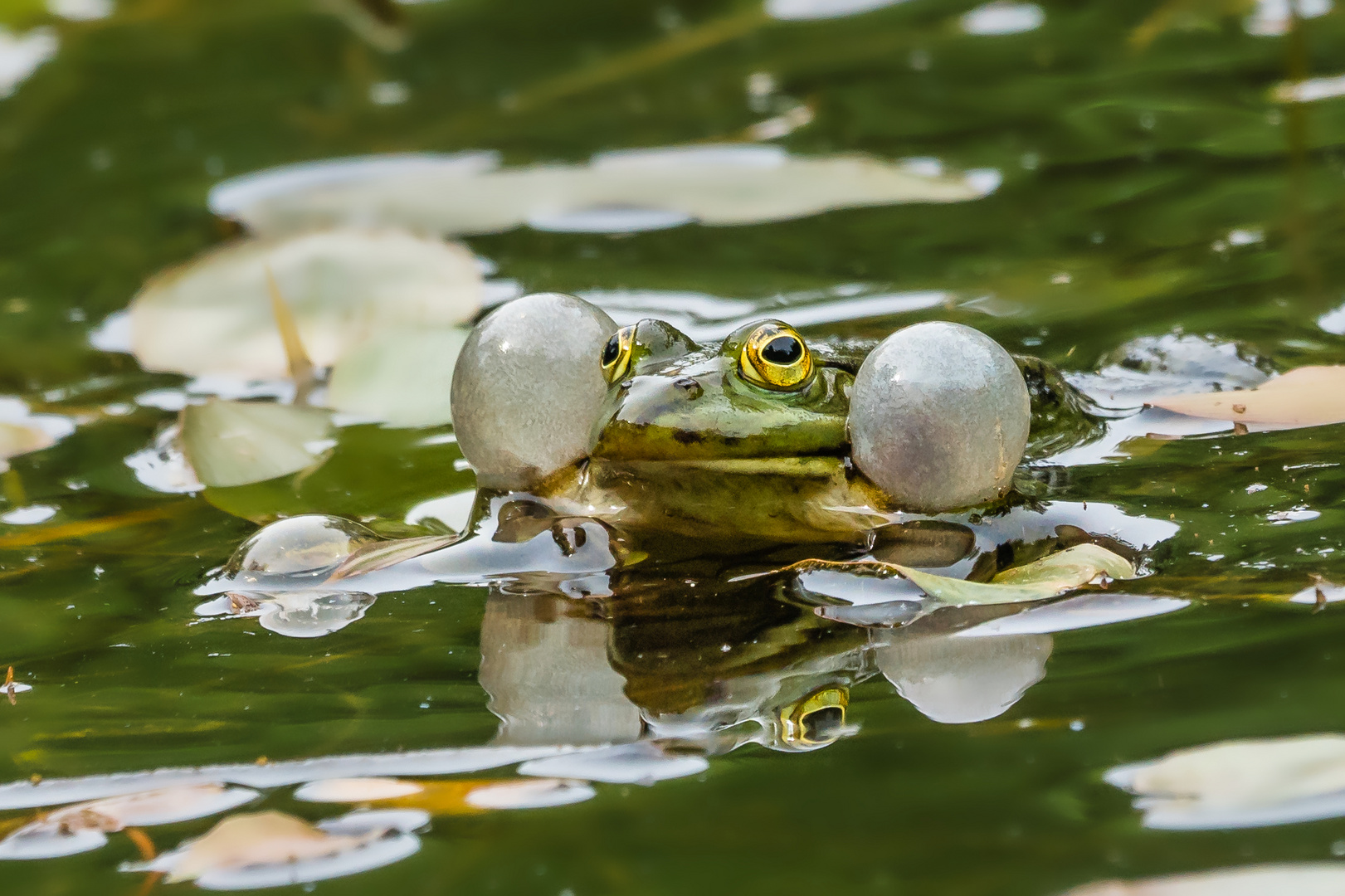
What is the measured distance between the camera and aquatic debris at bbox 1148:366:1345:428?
217 centimetres

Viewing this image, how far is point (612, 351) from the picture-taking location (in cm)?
198

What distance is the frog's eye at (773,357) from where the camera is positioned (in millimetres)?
1831

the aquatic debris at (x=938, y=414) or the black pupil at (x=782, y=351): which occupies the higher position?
the black pupil at (x=782, y=351)

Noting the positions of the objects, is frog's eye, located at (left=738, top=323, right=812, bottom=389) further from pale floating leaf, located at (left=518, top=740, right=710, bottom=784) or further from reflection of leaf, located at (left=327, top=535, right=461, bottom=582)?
pale floating leaf, located at (left=518, top=740, right=710, bottom=784)

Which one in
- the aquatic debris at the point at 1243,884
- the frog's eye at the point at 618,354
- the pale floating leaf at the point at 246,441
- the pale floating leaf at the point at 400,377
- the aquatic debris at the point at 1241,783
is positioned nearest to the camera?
the aquatic debris at the point at 1243,884

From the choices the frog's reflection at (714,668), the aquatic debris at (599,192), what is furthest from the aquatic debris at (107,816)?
the aquatic debris at (599,192)

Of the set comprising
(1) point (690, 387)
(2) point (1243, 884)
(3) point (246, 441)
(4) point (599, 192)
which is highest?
(4) point (599, 192)

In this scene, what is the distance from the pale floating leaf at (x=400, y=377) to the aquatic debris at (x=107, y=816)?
116 cm

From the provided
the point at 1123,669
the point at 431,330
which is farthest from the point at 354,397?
the point at 1123,669

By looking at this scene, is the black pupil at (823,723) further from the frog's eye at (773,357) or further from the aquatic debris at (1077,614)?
the frog's eye at (773,357)

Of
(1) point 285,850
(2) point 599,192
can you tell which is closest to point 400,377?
(2) point 599,192

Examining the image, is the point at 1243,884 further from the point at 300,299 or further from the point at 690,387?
the point at 300,299

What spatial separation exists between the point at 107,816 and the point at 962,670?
0.84 meters

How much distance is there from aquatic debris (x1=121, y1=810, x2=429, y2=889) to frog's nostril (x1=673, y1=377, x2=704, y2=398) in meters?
0.67
